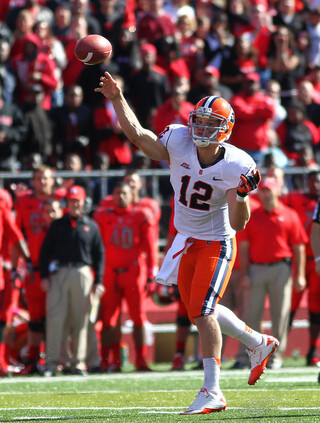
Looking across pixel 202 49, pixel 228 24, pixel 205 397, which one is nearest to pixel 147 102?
pixel 202 49

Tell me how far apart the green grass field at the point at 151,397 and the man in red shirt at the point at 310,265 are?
108 centimetres

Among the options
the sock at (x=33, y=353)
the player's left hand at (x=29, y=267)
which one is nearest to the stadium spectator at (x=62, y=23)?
the player's left hand at (x=29, y=267)

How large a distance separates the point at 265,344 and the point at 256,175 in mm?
1361

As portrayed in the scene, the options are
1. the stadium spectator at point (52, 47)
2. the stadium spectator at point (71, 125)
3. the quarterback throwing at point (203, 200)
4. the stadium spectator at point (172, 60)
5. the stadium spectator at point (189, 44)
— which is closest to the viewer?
the quarterback throwing at point (203, 200)

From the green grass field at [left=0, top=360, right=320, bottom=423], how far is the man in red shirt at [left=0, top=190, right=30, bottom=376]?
90 cm

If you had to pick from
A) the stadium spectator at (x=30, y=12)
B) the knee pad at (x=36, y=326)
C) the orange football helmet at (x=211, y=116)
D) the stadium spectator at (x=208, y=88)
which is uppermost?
the stadium spectator at (x=30, y=12)

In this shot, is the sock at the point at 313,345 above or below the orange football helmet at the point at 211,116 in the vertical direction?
below

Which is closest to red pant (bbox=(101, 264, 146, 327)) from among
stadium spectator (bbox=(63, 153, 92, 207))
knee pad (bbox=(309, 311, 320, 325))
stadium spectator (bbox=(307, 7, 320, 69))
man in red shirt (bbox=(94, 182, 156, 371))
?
man in red shirt (bbox=(94, 182, 156, 371))

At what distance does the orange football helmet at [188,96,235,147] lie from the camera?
5730 mm

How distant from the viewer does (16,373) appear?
926cm

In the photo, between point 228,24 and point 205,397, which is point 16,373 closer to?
point 205,397

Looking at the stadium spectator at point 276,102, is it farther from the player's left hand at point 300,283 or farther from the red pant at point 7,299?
the red pant at point 7,299

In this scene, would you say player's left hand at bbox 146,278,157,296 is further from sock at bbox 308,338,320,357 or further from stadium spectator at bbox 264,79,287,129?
stadium spectator at bbox 264,79,287,129

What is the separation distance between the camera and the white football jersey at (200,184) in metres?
5.71
